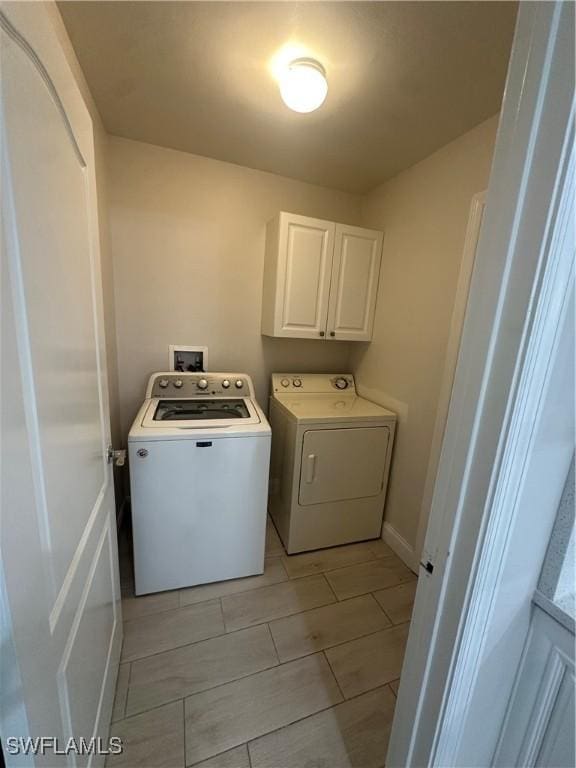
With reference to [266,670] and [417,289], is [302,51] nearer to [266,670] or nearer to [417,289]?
[417,289]

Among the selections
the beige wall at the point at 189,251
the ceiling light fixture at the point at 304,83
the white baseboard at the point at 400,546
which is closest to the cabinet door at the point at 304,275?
the beige wall at the point at 189,251

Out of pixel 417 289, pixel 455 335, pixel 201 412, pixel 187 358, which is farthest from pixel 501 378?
pixel 187 358

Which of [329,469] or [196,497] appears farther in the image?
[329,469]

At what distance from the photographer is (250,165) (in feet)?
6.72

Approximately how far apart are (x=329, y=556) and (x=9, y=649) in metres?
1.87

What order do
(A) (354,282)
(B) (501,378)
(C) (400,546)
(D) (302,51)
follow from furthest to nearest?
(A) (354,282) < (C) (400,546) < (D) (302,51) < (B) (501,378)

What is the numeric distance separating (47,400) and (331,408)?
166cm

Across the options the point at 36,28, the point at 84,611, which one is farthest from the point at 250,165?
the point at 84,611

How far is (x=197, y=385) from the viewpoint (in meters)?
2.02

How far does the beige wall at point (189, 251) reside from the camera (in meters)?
1.90

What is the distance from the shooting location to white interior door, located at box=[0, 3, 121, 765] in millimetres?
445

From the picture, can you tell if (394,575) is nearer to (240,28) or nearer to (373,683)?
(373,683)

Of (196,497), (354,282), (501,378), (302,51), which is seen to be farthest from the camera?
(354,282)

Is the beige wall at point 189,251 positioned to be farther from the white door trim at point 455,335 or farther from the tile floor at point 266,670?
the tile floor at point 266,670
